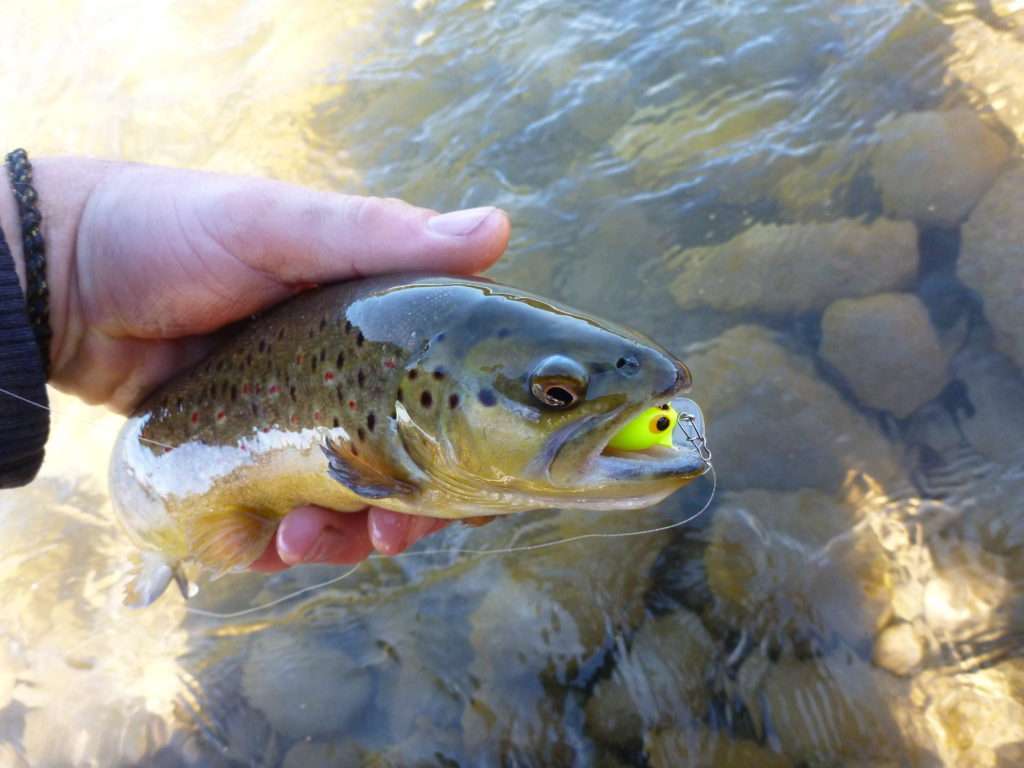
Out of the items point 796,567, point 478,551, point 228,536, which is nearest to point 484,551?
point 478,551

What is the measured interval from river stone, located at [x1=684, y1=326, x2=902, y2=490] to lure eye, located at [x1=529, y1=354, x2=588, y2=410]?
7.74ft

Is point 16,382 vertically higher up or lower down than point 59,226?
lower down

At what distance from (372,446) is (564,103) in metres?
4.60

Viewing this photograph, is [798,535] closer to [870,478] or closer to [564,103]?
[870,478]

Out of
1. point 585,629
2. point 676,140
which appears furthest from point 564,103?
point 585,629

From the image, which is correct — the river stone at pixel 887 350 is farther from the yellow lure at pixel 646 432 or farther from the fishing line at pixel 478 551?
the yellow lure at pixel 646 432

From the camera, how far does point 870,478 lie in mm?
4352

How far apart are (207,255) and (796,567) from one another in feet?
10.3

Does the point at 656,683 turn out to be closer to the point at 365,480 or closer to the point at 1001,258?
the point at 365,480

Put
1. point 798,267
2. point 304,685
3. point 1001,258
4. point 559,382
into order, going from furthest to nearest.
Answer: point 798,267
point 1001,258
point 304,685
point 559,382

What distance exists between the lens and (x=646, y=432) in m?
2.44

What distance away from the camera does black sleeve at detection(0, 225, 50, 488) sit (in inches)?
A: 121

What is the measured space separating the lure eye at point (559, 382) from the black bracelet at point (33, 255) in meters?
2.16

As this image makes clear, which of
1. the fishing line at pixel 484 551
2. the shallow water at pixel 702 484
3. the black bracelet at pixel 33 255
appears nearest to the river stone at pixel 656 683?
the shallow water at pixel 702 484
